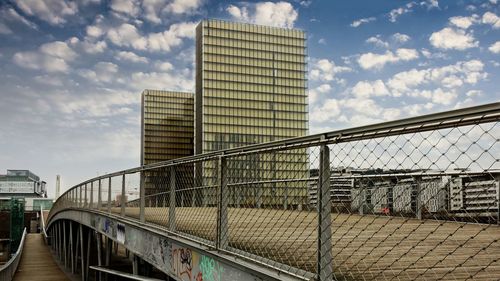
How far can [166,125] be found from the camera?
155 meters

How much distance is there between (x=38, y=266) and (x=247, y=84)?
3349 inches

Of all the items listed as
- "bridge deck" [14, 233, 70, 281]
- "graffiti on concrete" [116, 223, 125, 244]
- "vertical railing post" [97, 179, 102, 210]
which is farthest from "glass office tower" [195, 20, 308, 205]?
"graffiti on concrete" [116, 223, 125, 244]

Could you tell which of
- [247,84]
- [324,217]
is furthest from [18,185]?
[324,217]

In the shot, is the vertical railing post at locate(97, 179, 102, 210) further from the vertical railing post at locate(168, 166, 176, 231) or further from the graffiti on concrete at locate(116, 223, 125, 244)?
the vertical railing post at locate(168, 166, 176, 231)

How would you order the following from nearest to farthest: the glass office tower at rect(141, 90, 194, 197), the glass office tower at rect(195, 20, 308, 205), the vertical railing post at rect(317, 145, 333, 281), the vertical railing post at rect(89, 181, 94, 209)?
the vertical railing post at rect(317, 145, 333, 281) < the vertical railing post at rect(89, 181, 94, 209) < the glass office tower at rect(195, 20, 308, 205) < the glass office tower at rect(141, 90, 194, 197)

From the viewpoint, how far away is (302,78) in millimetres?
→ 119062

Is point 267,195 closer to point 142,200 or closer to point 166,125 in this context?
point 142,200

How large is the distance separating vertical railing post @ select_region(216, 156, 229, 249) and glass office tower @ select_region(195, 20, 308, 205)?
100.0 m

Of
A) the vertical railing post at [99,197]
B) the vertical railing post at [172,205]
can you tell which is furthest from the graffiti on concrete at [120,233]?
the vertical railing post at [172,205]

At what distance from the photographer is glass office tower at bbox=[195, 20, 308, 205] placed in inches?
4321

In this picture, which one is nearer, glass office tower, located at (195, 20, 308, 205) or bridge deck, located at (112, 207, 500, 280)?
bridge deck, located at (112, 207, 500, 280)

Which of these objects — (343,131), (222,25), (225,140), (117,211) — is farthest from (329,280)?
(222,25)

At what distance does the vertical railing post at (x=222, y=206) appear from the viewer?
5.70 m

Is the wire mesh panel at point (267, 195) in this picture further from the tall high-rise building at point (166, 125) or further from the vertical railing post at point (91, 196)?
the tall high-rise building at point (166, 125)
